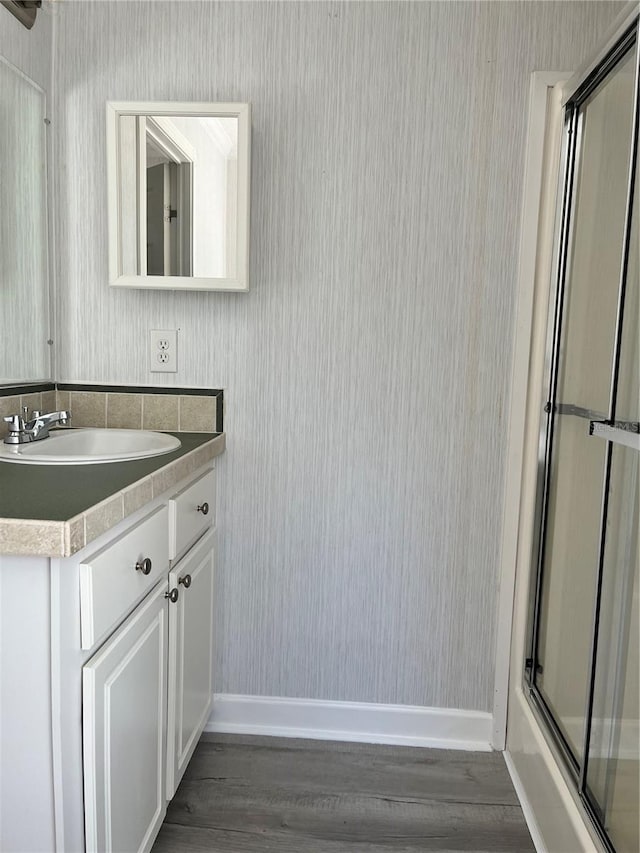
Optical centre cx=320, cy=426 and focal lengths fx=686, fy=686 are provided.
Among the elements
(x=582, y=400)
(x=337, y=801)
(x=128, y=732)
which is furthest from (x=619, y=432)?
(x=337, y=801)

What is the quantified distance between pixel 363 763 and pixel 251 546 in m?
0.69

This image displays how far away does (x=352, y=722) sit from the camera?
2.06 meters

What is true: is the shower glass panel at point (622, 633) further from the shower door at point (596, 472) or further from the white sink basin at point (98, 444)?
the white sink basin at point (98, 444)

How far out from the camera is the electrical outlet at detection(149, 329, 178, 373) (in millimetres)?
1968

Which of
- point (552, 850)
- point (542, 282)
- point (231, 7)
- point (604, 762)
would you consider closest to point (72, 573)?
point (604, 762)

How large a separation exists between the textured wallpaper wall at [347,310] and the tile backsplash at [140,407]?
57 mm

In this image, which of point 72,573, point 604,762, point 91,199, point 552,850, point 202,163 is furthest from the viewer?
point 91,199

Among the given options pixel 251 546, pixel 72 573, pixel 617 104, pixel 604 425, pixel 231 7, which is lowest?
pixel 251 546

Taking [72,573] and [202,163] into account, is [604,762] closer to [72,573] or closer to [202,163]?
[72,573]

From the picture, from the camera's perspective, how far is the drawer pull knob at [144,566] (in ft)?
4.19

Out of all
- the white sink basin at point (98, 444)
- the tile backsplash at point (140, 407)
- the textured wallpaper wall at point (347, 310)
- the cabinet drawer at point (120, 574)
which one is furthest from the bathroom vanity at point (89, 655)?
the textured wallpaper wall at point (347, 310)

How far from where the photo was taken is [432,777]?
1.89 metres

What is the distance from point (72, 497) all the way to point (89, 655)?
0.26 m

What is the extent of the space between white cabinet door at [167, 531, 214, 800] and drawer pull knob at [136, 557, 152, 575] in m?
0.20
